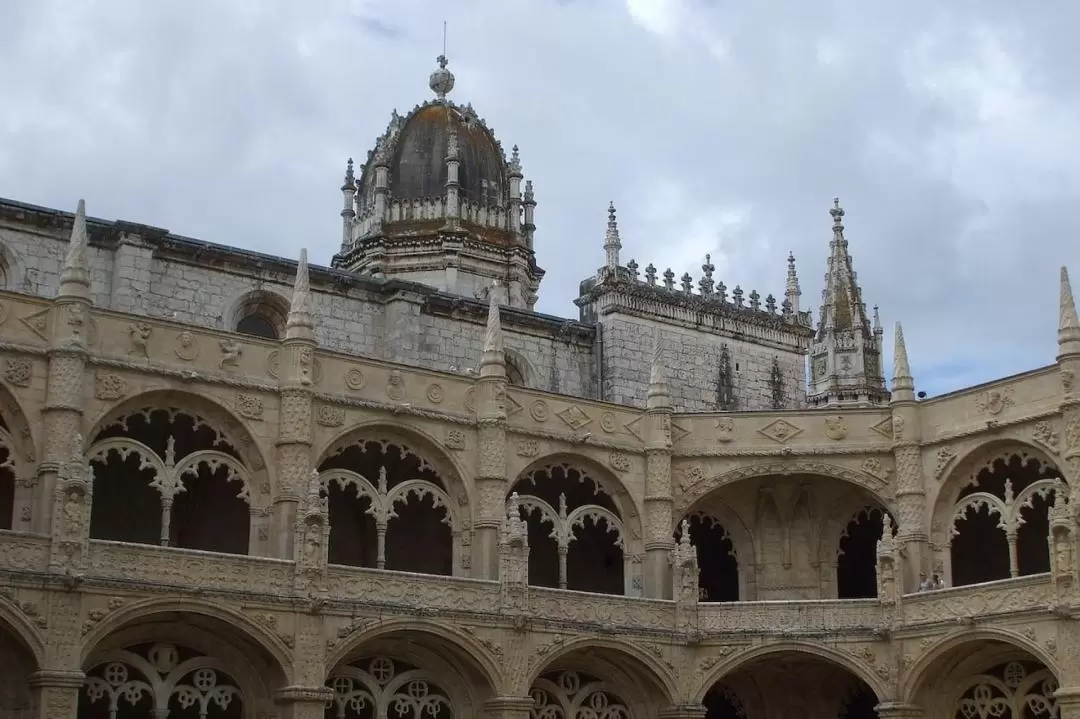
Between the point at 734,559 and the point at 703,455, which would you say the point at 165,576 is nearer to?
the point at 703,455

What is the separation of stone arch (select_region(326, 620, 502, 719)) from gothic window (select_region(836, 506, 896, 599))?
12.6 meters

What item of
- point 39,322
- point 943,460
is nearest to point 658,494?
point 943,460

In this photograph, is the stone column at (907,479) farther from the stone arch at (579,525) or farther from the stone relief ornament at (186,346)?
the stone relief ornament at (186,346)

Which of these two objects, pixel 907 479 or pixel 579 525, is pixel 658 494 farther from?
pixel 907 479

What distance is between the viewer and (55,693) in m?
31.7

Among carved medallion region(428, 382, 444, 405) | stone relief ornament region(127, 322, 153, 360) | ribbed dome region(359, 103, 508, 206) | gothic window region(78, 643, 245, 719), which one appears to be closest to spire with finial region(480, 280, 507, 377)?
carved medallion region(428, 382, 444, 405)

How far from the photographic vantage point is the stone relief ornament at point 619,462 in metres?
41.8

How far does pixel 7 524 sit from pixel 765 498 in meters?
19.8

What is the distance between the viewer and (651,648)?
3975cm

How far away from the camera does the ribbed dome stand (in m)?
53.5

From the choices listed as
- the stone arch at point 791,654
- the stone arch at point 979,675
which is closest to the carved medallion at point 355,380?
the stone arch at point 791,654

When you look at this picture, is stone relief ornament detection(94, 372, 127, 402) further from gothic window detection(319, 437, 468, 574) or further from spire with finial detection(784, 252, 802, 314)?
spire with finial detection(784, 252, 802, 314)

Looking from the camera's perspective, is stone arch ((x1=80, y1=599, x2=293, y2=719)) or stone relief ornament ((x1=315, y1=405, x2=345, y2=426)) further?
stone relief ornament ((x1=315, y1=405, x2=345, y2=426))

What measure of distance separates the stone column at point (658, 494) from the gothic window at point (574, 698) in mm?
2830
